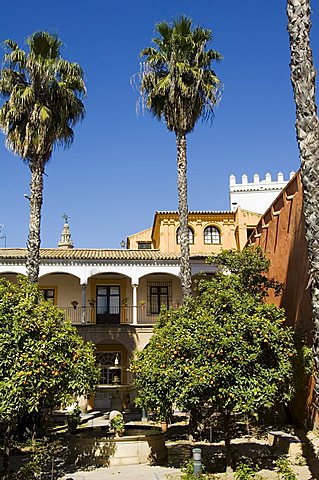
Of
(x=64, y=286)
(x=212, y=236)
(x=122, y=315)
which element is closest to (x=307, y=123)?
(x=122, y=315)

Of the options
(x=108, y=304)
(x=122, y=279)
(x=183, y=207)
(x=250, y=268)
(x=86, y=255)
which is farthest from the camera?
(x=122, y=279)

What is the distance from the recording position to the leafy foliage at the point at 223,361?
9648 mm

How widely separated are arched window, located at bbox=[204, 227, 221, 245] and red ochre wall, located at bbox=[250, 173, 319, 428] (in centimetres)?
1296

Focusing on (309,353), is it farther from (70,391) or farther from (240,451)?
(70,391)

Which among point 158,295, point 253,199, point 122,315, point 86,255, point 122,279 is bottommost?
point 122,315

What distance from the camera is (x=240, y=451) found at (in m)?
12.4

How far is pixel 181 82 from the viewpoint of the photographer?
18078mm

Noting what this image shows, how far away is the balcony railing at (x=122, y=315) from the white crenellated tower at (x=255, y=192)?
54.3ft

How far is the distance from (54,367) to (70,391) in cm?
94

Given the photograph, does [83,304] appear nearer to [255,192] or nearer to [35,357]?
[35,357]

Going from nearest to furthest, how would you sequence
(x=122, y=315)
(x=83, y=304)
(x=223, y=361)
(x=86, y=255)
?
1. (x=223, y=361)
2. (x=83, y=304)
3. (x=86, y=255)
4. (x=122, y=315)

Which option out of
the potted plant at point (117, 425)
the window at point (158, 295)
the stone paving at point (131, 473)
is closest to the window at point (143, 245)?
the window at point (158, 295)

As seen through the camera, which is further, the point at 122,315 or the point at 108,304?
the point at 108,304

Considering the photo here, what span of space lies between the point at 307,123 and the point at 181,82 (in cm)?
1093
